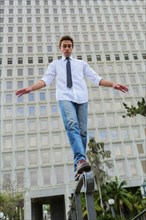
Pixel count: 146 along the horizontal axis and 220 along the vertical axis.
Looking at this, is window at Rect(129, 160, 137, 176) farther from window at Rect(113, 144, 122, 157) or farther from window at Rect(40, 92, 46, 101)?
window at Rect(40, 92, 46, 101)

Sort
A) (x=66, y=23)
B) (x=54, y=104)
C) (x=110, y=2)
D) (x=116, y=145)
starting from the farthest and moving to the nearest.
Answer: (x=110, y=2), (x=66, y=23), (x=54, y=104), (x=116, y=145)

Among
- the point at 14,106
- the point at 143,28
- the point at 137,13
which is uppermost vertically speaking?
the point at 137,13

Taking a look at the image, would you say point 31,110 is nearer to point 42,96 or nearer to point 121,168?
point 42,96

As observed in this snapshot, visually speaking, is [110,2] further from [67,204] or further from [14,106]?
[67,204]

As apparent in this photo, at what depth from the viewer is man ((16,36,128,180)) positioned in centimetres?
336

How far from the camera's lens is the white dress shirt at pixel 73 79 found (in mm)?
3701

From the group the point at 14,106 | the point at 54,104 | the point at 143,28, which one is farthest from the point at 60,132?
the point at 143,28

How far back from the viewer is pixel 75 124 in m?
3.39

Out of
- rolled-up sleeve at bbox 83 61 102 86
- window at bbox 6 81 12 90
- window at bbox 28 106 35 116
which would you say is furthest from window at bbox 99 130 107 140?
rolled-up sleeve at bbox 83 61 102 86

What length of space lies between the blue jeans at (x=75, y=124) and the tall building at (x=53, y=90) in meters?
36.9

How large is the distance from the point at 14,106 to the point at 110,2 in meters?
39.9

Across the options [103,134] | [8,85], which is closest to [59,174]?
[103,134]

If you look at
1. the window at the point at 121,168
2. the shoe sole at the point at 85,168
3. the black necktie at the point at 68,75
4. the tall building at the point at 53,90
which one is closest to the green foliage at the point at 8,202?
the tall building at the point at 53,90

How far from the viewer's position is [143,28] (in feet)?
199
